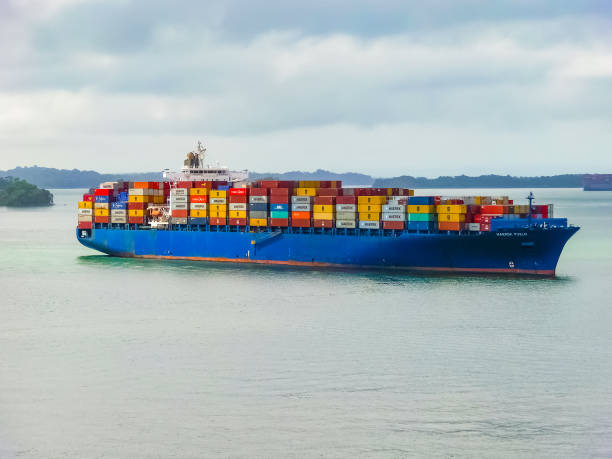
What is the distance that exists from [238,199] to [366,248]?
10726 mm

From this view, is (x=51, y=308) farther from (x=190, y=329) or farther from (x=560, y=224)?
(x=560, y=224)

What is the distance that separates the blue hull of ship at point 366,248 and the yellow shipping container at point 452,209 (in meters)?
1.55

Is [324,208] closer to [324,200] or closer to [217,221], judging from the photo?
[324,200]

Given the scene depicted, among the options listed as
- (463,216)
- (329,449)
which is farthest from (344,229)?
(329,449)

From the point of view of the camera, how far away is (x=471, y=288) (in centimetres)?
4888

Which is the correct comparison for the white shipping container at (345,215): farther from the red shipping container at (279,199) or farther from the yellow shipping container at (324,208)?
the red shipping container at (279,199)

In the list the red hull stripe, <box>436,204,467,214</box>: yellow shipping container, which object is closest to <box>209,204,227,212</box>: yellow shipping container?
the red hull stripe

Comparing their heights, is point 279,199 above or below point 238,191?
below

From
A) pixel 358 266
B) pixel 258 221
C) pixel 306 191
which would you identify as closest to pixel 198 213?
pixel 258 221

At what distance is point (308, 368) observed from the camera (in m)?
30.7

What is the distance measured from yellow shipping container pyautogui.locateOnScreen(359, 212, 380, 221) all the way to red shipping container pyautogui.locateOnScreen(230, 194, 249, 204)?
9042mm

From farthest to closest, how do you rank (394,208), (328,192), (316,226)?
1. (328,192)
2. (316,226)
3. (394,208)

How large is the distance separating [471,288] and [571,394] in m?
21.6

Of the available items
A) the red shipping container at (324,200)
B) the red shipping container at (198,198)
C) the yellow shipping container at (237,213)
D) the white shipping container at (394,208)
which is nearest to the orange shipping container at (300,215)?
the red shipping container at (324,200)
